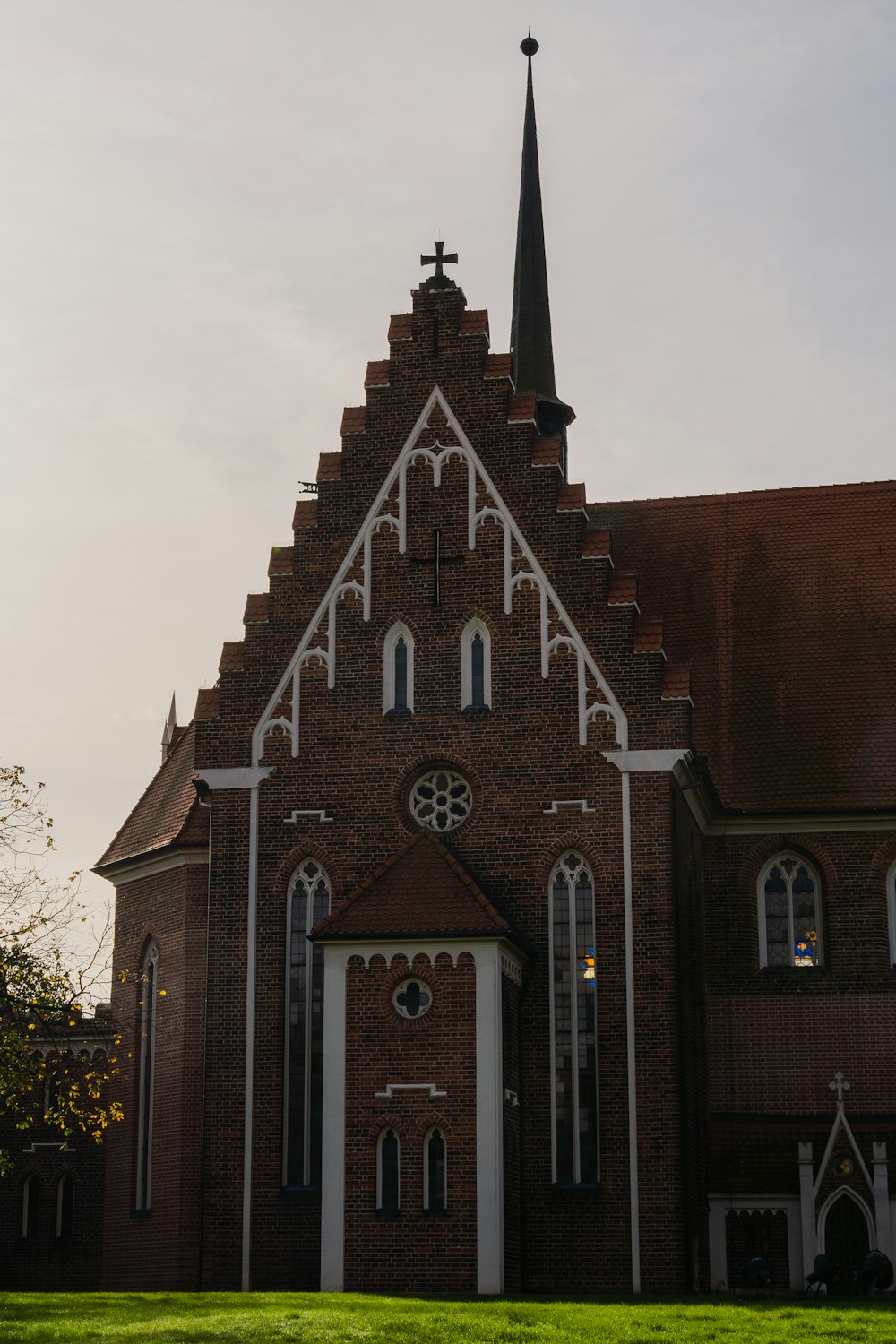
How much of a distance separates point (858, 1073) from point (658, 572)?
11.5 metres

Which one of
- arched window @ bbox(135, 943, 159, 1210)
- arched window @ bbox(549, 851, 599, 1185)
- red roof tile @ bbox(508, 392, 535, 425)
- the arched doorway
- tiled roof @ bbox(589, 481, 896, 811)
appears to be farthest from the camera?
tiled roof @ bbox(589, 481, 896, 811)

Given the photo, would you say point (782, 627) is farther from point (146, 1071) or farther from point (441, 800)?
point (146, 1071)

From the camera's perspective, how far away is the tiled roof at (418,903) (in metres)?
32.7

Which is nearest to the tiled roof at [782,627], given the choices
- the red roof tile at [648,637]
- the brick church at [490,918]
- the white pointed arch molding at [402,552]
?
the brick church at [490,918]

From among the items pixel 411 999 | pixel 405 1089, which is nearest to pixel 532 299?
pixel 411 999

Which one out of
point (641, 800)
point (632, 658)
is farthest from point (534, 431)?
point (641, 800)

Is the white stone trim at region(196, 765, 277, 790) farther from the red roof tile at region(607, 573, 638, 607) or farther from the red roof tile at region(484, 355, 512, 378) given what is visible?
the red roof tile at region(484, 355, 512, 378)

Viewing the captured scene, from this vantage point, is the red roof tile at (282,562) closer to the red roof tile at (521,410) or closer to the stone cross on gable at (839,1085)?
the red roof tile at (521,410)

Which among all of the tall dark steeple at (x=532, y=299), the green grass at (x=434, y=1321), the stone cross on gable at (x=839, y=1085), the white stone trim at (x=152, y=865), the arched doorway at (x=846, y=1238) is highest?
the tall dark steeple at (x=532, y=299)

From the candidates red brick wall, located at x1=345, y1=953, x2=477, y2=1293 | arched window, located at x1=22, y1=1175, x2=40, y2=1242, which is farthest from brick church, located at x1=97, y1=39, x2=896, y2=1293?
arched window, located at x1=22, y1=1175, x2=40, y2=1242

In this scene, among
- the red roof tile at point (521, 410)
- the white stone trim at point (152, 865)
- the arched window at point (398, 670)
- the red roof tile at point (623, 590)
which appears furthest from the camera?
the white stone trim at point (152, 865)

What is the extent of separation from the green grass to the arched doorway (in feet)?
18.1

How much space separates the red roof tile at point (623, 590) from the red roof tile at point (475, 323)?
5.19 metres

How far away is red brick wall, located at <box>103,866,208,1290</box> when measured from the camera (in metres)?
37.8
